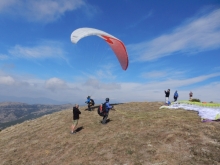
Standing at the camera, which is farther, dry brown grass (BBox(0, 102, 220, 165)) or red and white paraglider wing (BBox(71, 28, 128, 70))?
red and white paraglider wing (BBox(71, 28, 128, 70))

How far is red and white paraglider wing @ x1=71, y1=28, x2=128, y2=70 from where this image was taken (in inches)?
931

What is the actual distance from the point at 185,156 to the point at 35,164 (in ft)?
40.1

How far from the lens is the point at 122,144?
16406 mm

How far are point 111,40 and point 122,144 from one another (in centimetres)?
1495

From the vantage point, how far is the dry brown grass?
1368cm

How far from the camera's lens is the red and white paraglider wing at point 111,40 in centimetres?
2365

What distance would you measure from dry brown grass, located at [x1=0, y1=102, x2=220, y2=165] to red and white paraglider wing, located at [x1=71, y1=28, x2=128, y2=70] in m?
8.20

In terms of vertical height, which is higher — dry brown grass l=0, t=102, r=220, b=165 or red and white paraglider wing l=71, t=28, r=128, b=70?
red and white paraglider wing l=71, t=28, r=128, b=70

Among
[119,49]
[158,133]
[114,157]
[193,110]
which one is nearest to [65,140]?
[114,157]

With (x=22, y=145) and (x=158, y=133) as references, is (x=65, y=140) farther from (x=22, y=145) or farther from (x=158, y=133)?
(x=158, y=133)

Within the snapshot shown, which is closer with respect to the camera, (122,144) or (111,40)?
(122,144)

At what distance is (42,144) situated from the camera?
2056 centimetres

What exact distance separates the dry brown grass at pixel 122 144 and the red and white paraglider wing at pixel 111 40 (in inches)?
323

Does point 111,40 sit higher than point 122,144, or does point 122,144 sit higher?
point 111,40
